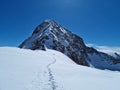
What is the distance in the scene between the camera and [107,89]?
8.69 m

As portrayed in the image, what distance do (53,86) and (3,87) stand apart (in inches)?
96.5

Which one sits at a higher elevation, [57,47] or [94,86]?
[57,47]

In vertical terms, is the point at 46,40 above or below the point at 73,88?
above

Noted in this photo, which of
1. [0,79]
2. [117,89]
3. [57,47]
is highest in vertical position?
[57,47]

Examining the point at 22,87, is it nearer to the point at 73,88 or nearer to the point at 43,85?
the point at 43,85

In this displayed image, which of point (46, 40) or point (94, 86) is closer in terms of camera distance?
point (94, 86)

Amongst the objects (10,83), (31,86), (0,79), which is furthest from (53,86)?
(0,79)

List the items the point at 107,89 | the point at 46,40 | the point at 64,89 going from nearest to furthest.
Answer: the point at 64,89 < the point at 107,89 < the point at 46,40

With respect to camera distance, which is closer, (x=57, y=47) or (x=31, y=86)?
(x=31, y=86)

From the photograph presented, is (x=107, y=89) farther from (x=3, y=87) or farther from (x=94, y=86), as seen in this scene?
(x=3, y=87)

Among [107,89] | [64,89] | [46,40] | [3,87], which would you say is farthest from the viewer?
[46,40]

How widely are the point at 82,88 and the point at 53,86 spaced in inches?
59.4

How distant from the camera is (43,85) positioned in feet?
28.1

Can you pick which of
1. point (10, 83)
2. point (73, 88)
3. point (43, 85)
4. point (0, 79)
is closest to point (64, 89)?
point (73, 88)
